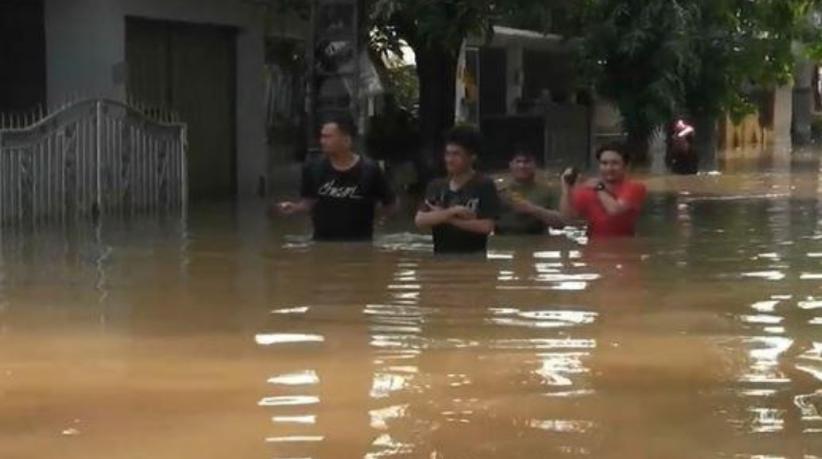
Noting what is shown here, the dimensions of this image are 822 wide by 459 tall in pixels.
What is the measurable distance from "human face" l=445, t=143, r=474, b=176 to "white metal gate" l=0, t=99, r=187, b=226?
Answer: 596 cm

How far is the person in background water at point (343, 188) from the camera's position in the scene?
438 inches

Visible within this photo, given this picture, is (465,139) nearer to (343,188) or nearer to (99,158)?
(343,188)

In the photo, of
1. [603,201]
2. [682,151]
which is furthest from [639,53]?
[682,151]

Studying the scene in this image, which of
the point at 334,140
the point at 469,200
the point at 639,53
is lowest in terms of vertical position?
the point at 469,200

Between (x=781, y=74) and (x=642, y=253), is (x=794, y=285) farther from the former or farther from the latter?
(x=781, y=74)

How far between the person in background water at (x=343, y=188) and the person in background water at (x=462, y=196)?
2.23ft

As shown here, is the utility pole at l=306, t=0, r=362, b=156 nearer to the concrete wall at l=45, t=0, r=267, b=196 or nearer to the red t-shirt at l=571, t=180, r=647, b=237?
the concrete wall at l=45, t=0, r=267, b=196

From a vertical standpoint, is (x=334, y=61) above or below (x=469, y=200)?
above

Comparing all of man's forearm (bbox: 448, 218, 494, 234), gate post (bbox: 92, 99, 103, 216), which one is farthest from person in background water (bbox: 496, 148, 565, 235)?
gate post (bbox: 92, 99, 103, 216)

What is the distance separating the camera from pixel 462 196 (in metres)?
10.4

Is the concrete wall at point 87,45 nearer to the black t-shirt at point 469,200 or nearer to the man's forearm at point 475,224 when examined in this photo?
the black t-shirt at point 469,200

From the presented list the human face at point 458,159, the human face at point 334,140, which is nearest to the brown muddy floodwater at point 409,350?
the human face at point 458,159

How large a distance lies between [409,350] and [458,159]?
273 cm

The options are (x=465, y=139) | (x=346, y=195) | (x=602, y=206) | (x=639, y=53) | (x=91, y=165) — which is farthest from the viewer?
(x=639, y=53)
